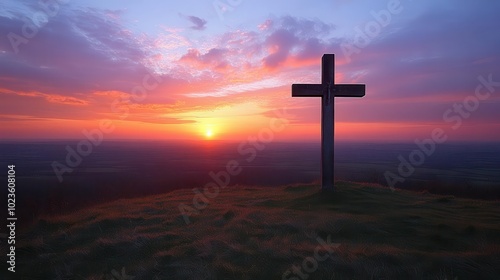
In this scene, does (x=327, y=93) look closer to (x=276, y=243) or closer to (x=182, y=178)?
(x=276, y=243)

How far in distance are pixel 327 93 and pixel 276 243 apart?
20.3 ft

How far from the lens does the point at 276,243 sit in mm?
5199

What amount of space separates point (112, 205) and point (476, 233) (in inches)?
395

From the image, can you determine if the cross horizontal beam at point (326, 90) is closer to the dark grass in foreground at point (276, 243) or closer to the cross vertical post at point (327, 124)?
the cross vertical post at point (327, 124)

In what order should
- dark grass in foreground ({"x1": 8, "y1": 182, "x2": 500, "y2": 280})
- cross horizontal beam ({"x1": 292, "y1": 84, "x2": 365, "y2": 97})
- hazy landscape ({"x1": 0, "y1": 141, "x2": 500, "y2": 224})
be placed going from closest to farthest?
dark grass in foreground ({"x1": 8, "y1": 182, "x2": 500, "y2": 280}) < cross horizontal beam ({"x1": 292, "y1": 84, "x2": 365, "y2": 97}) < hazy landscape ({"x1": 0, "y1": 141, "x2": 500, "y2": 224})

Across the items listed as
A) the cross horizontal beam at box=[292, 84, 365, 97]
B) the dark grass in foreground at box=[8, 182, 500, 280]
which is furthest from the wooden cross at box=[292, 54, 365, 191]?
the dark grass in foreground at box=[8, 182, 500, 280]

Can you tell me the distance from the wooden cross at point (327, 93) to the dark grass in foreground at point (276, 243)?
1824 mm

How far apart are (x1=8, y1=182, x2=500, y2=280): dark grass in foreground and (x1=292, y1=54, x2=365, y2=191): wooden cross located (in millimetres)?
1824

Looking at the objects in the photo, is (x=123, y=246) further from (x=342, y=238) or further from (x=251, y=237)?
(x=342, y=238)

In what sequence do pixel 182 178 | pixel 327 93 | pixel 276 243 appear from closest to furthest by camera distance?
pixel 276 243, pixel 327 93, pixel 182 178

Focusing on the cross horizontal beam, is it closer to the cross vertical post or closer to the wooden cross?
the wooden cross

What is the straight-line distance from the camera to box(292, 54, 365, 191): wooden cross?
9875 millimetres

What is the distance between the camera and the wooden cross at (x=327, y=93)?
9.88 meters

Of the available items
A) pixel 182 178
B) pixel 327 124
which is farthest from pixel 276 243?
pixel 182 178
